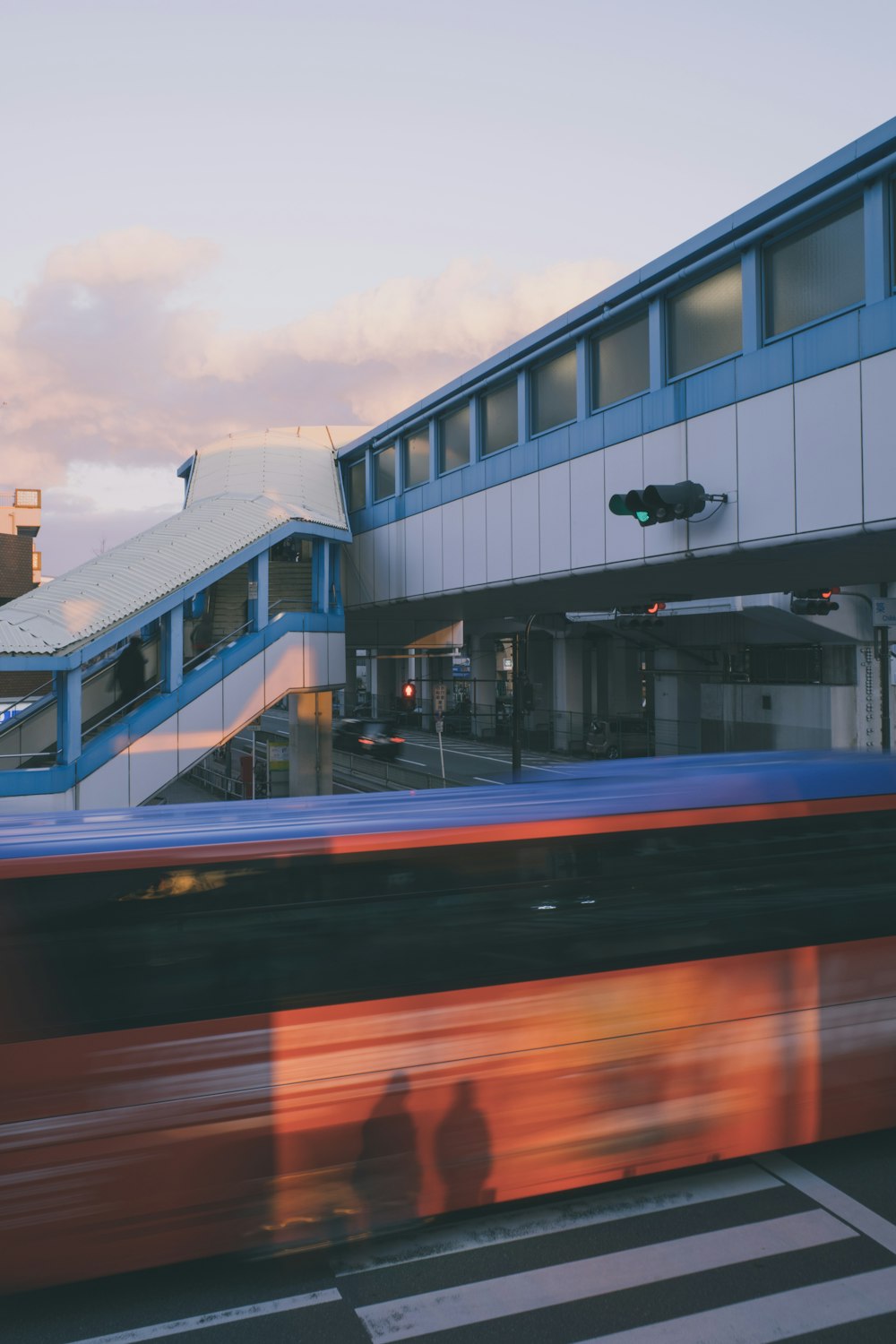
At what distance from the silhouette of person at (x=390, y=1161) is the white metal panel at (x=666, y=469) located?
1137cm

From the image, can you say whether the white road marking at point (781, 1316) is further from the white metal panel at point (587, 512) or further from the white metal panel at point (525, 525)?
the white metal panel at point (525, 525)

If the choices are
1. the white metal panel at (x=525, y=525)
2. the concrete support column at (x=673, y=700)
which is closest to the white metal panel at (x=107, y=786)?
the white metal panel at (x=525, y=525)

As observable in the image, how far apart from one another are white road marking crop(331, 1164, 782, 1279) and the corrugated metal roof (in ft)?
46.2

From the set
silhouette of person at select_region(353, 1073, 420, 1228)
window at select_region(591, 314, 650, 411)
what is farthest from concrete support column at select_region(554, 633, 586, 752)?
silhouette of person at select_region(353, 1073, 420, 1228)

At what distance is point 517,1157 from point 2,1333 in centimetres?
270

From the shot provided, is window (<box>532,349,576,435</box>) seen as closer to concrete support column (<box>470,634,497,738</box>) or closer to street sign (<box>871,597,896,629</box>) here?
street sign (<box>871,597,896,629</box>)

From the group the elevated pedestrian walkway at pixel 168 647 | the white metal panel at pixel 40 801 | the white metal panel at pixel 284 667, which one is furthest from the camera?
the white metal panel at pixel 284 667

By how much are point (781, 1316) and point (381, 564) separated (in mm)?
23052

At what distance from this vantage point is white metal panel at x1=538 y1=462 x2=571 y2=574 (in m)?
17.7

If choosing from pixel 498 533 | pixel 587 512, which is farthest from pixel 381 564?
pixel 587 512

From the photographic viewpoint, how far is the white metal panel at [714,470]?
13.9m

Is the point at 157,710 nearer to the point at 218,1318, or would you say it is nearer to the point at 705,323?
the point at 705,323

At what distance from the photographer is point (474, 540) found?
21.2m

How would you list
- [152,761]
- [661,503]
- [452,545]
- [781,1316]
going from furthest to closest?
[452,545]
[152,761]
[661,503]
[781,1316]
